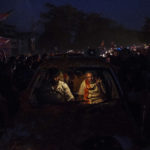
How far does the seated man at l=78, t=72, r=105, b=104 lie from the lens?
14.7 ft

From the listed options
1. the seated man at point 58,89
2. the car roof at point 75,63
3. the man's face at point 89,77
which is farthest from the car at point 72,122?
the man's face at point 89,77

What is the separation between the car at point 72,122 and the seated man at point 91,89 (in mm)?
206

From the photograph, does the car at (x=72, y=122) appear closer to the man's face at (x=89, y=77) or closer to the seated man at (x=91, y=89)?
the seated man at (x=91, y=89)

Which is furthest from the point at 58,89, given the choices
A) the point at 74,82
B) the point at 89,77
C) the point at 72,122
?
the point at 72,122

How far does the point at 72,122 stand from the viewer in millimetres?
3311

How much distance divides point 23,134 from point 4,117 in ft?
10.3

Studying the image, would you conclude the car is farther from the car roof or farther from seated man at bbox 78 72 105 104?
seated man at bbox 78 72 105 104

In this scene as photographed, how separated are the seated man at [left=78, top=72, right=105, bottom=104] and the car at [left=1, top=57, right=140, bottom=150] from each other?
8.1 inches

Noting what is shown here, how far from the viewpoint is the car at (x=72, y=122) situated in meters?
2.96

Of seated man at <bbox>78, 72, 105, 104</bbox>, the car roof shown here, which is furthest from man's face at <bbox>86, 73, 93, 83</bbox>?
the car roof

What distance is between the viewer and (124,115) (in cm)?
346

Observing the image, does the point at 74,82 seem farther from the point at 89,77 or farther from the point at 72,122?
the point at 72,122

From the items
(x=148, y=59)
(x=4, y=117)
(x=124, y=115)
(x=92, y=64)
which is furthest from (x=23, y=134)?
(x=148, y=59)

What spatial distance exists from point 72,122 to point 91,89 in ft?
4.87
